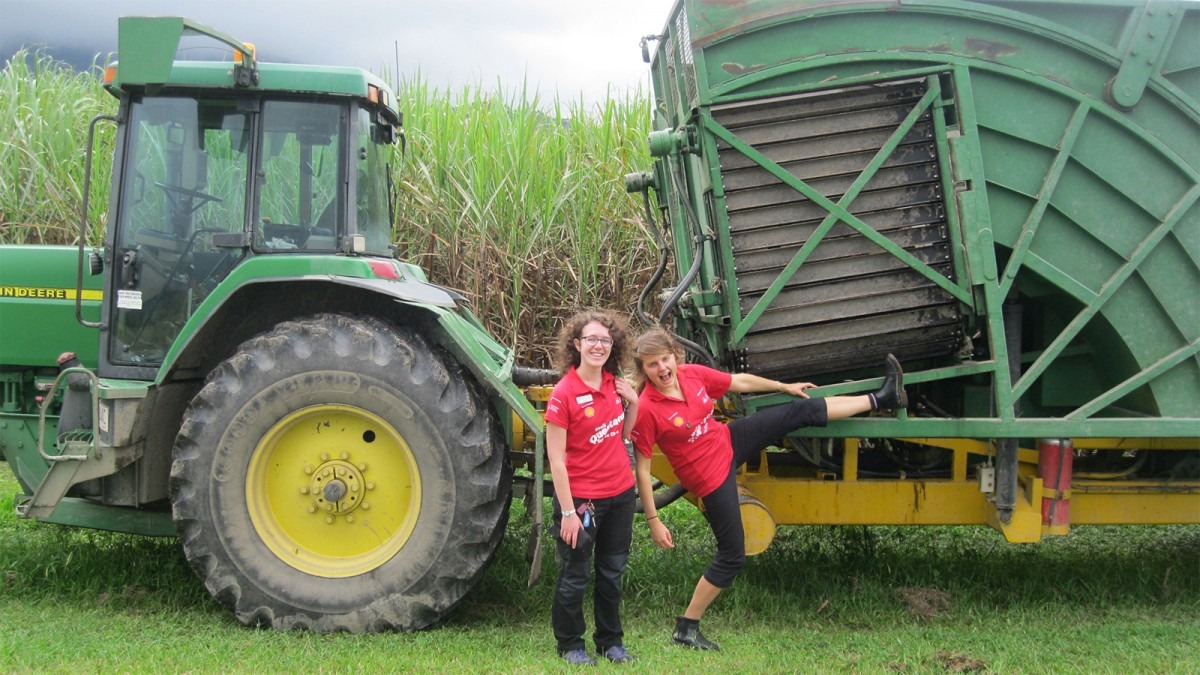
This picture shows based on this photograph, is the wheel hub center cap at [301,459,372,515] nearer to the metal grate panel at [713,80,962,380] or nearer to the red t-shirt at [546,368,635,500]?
the red t-shirt at [546,368,635,500]

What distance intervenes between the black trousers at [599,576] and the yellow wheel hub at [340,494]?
0.74 metres

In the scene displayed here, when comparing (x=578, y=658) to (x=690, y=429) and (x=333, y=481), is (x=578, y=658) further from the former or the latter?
(x=333, y=481)

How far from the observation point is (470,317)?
495 cm

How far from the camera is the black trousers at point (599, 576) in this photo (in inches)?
140

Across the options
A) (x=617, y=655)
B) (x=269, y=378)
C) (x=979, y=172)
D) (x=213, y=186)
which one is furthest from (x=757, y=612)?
(x=213, y=186)

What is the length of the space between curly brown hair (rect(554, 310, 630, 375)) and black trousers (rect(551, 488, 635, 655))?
511mm

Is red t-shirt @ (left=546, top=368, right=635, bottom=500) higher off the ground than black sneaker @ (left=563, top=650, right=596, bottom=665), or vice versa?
red t-shirt @ (left=546, top=368, right=635, bottom=500)

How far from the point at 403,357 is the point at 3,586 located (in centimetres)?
237

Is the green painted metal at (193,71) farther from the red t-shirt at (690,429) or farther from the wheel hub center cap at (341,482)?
the red t-shirt at (690,429)

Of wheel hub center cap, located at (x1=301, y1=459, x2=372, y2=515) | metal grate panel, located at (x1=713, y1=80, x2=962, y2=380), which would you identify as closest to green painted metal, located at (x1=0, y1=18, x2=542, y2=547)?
wheel hub center cap, located at (x1=301, y1=459, x2=372, y2=515)

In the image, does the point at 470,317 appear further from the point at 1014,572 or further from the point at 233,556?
the point at 1014,572

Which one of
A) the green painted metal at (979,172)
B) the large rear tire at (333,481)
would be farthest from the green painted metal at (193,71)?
the green painted metal at (979,172)

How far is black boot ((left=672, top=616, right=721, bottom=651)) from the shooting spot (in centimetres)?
379

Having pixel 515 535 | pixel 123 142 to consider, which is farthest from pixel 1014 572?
pixel 123 142
